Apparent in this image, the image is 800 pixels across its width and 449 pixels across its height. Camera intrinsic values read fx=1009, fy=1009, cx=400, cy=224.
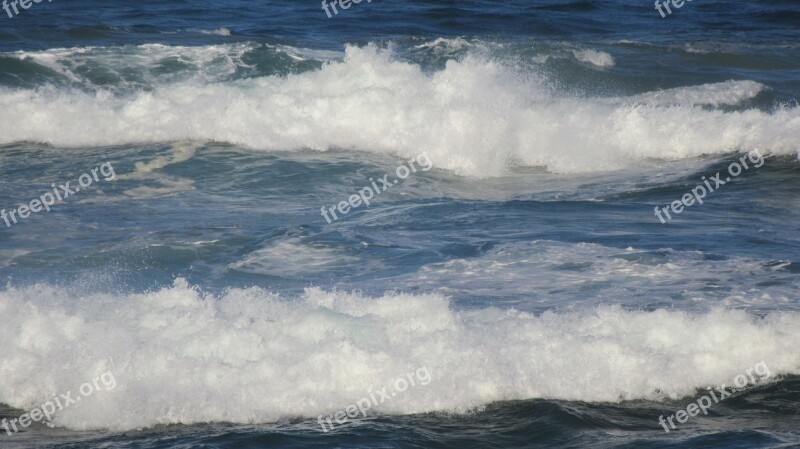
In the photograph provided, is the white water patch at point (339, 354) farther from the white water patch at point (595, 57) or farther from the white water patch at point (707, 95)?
the white water patch at point (595, 57)

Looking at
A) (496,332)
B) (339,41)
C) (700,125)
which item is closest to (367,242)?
(496,332)

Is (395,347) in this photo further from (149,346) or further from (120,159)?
(120,159)

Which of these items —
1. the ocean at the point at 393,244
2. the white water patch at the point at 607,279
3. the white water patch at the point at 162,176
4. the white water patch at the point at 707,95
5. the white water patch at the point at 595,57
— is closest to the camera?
the ocean at the point at 393,244

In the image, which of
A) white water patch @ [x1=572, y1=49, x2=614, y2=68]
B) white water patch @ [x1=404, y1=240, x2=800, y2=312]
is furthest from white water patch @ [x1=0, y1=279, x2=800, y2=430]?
white water patch @ [x1=572, y1=49, x2=614, y2=68]

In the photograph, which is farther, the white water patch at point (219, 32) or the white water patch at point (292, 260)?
the white water patch at point (219, 32)

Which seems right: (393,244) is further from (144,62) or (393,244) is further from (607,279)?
(144,62)

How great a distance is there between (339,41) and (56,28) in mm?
6596

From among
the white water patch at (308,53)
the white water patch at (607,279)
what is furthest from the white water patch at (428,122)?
the white water patch at (607,279)

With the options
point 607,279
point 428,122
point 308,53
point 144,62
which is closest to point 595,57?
point 308,53

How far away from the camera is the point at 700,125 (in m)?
16.0

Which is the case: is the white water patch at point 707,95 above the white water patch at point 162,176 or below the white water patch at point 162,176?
above

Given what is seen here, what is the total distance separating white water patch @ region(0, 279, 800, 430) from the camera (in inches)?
259

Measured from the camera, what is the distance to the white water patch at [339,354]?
6.59 meters

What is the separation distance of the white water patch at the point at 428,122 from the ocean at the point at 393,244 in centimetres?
6
